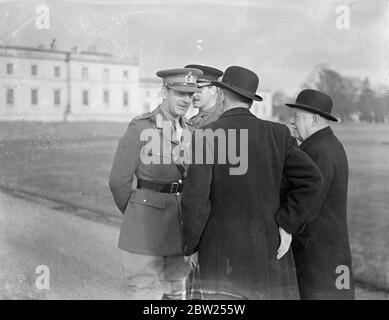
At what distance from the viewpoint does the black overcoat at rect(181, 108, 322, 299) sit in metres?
2.31

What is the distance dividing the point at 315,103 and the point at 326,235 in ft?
2.34

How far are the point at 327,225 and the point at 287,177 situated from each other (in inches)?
15.9

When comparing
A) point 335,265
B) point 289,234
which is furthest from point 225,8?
point 335,265

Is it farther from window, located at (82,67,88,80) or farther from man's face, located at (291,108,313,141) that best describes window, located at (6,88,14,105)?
man's face, located at (291,108,313,141)

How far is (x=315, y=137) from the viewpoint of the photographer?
2629 mm

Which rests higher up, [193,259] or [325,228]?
[325,228]

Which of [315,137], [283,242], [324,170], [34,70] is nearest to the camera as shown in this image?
[283,242]

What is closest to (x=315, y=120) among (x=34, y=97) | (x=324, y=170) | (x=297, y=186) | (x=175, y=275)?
(x=324, y=170)

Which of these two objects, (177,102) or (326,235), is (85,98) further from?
(326,235)

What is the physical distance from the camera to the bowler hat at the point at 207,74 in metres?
2.72

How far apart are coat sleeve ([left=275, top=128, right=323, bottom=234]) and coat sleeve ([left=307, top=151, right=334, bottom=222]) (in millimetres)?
160

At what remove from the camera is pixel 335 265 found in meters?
2.64

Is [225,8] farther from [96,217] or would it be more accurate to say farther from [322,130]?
[96,217]

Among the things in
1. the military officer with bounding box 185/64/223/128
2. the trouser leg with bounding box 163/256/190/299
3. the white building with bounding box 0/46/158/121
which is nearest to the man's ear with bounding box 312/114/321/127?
the military officer with bounding box 185/64/223/128
